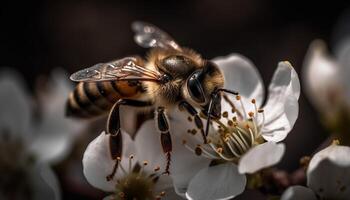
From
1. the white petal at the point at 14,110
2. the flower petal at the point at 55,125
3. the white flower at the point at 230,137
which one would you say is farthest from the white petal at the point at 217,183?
the white petal at the point at 14,110

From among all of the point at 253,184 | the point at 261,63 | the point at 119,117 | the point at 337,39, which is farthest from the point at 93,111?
the point at 261,63

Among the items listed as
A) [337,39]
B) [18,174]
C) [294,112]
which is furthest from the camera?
[337,39]

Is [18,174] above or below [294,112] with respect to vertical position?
below

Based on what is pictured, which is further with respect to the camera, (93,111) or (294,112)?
(93,111)

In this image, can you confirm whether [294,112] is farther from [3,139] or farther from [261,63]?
[261,63]

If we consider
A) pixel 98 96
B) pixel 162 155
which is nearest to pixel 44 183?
pixel 98 96

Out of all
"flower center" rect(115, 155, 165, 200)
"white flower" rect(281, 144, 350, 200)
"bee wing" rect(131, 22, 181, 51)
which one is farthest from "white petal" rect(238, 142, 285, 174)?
"bee wing" rect(131, 22, 181, 51)
